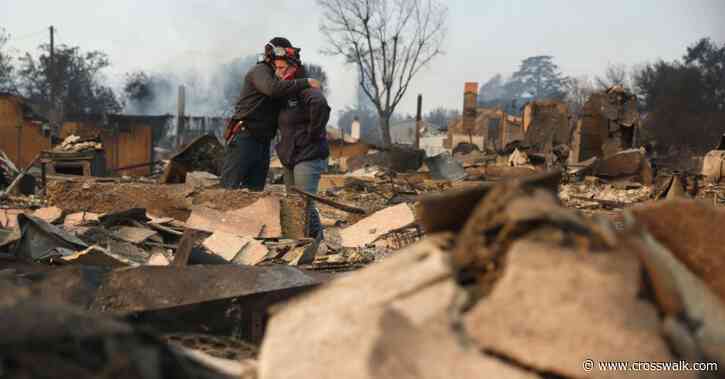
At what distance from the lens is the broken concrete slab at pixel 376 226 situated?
588 centimetres

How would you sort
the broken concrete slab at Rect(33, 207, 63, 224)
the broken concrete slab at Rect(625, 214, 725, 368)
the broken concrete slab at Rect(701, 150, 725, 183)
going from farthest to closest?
the broken concrete slab at Rect(701, 150, 725, 183) → the broken concrete slab at Rect(33, 207, 63, 224) → the broken concrete slab at Rect(625, 214, 725, 368)

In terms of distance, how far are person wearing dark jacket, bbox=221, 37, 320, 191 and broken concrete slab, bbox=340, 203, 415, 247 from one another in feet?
3.04

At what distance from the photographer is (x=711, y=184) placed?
12.8 m

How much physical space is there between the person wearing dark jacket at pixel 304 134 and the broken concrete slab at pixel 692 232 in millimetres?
4214

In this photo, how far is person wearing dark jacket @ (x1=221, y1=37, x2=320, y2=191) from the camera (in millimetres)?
5797

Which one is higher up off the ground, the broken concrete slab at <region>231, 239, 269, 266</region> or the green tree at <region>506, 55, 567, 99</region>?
the green tree at <region>506, 55, 567, 99</region>

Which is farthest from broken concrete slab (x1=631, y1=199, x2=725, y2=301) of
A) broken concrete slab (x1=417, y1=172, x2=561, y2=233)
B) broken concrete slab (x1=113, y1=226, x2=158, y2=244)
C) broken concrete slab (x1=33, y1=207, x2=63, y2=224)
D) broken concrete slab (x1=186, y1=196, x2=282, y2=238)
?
broken concrete slab (x1=33, y1=207, x2=63, y2=224)

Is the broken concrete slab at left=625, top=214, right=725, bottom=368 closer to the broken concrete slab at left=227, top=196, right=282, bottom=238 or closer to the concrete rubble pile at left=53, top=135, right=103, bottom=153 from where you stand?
the broken concrete slab at left=227, top=196, right=282, bottom=238

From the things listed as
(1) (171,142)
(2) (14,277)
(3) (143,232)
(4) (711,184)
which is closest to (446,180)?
(4) (711,184)

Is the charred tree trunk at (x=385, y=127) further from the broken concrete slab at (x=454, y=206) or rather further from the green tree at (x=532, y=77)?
the green tree at (x=532, y=77)

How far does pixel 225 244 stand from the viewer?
4.96m

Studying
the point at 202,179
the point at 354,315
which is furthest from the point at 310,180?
the point at 354,315

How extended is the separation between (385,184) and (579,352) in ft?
41.0

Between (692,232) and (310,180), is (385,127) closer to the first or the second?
(310,180)
